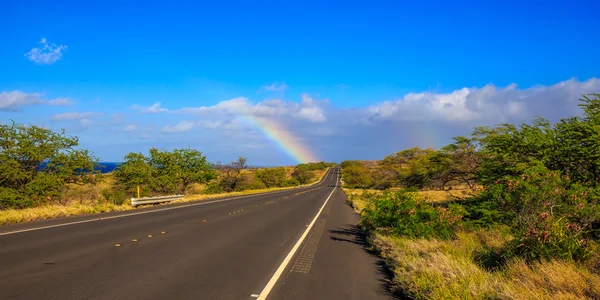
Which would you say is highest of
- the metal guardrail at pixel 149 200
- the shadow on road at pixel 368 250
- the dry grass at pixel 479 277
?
the metal guardrail at pixel 149 200

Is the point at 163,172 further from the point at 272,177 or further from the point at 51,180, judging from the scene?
the point at 272,177

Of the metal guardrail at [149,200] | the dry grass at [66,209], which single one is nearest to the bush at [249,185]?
the metal guardrail at [149,200]

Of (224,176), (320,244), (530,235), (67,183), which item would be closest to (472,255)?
(530,235)

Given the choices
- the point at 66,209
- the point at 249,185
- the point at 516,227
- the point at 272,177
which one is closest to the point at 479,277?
the point at 516,227

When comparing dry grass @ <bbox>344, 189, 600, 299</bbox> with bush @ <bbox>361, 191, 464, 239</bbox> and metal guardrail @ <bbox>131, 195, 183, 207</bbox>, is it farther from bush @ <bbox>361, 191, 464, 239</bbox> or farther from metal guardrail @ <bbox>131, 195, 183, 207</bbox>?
metal guardrail @ <bbox>131, 195, 183, 207</bbox>

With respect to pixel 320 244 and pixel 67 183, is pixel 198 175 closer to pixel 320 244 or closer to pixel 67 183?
pixel 67 183

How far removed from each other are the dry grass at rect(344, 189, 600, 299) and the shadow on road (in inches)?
5.8

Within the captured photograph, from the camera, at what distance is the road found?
5.32m

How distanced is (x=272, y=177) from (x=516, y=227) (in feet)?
206

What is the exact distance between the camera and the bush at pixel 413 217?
32.5ft

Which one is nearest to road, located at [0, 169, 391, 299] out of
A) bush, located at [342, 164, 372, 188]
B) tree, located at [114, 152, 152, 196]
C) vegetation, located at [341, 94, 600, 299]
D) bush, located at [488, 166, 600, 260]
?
vegetation, located at [341, 94, 600, 299]

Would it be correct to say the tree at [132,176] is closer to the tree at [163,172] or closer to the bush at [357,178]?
the tree at [163,172]

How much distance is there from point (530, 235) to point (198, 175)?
34.3 meters

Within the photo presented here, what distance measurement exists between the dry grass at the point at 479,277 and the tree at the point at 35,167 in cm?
2036
